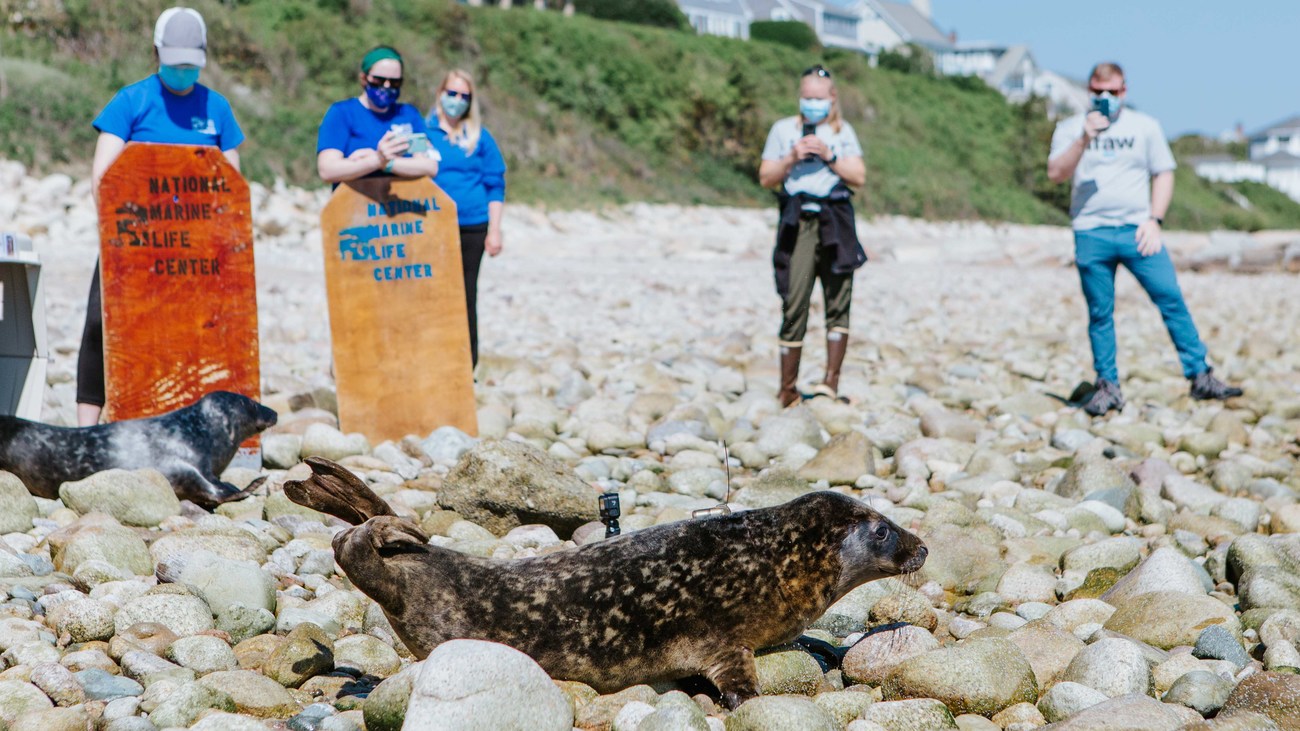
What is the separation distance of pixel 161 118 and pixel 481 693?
426 cm

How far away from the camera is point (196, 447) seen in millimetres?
5262

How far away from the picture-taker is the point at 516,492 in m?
4.80

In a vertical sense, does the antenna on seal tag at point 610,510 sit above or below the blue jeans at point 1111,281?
below

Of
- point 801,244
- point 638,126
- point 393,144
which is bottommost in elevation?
point 801,244

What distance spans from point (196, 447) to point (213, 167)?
5.10 feet

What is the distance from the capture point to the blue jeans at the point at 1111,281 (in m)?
8.05

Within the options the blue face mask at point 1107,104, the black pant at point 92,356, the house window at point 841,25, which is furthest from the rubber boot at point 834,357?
the house window at point 841,25

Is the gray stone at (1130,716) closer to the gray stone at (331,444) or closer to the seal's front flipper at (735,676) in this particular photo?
the seal's front flipper at (735,676)

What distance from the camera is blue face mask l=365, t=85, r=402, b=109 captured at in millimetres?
6695

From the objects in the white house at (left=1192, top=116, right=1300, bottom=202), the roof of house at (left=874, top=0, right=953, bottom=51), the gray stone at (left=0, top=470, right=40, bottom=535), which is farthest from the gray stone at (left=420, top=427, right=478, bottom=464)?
the white house at (left=1192, top=116, right=1300, bottom=202)

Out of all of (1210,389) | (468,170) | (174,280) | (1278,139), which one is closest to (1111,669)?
(174,280)

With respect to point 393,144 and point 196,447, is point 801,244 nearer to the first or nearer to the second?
point 393,144

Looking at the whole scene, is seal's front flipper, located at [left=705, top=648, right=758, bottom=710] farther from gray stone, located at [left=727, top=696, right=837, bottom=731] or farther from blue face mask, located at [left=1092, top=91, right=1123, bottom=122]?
blue face mask, located at [left=1092, top=91, right=1123, bottom=122]

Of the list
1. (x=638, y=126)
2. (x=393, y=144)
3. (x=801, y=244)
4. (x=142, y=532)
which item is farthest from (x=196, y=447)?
(x=638, y=126)
